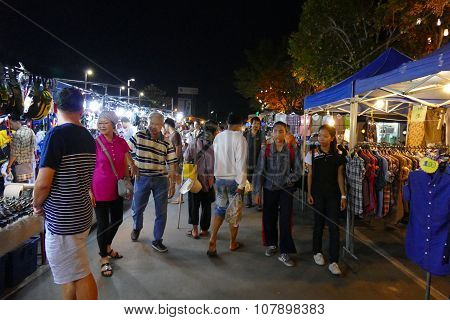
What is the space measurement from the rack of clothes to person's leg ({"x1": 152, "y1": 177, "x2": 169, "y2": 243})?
8.47 ft

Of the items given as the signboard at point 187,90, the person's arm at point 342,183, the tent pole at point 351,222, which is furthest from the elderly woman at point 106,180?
the signboard at point 187,90

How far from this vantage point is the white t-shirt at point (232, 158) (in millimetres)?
4559

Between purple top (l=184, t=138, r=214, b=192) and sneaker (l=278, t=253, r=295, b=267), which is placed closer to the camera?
sneaker (l=278, t=253, r=295, b=267)

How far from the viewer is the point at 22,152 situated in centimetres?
622

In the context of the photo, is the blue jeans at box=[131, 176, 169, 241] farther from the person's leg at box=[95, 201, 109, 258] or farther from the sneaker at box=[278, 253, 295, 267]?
the sneaker at box=[278, 253, 295, 267]

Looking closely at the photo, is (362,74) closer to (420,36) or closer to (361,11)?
(420,36)

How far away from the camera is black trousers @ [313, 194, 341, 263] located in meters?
4.27

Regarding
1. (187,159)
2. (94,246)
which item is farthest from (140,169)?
(94,246)

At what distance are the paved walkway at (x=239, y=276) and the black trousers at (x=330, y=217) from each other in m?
0.32

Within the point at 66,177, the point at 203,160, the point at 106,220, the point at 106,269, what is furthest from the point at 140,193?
the point at 66,177

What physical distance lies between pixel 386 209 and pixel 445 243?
1.71 meters

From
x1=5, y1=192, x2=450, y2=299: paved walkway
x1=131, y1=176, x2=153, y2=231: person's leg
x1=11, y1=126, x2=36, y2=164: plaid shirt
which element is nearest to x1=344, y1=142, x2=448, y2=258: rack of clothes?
x1=5, y1=192, x2=450, y2=299: paved walkway

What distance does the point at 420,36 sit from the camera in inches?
482

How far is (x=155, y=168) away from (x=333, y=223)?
99.0 inches
